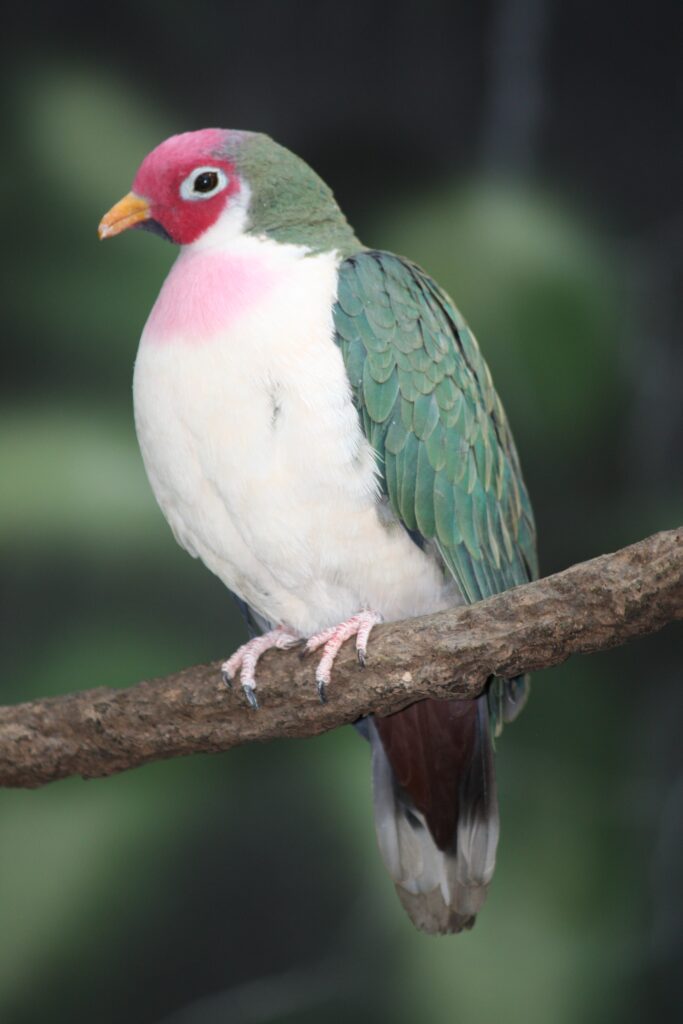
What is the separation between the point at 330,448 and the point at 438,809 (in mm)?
799

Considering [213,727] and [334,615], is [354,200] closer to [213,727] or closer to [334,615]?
[334,615]

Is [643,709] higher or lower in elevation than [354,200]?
lower

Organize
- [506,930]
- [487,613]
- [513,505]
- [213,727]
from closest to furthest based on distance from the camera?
[487,613] → [213,727] → [513,505] → [506,930]

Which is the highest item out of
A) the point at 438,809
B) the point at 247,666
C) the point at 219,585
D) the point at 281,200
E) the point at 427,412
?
the point at 281,200

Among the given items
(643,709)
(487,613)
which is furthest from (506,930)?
(487,613)

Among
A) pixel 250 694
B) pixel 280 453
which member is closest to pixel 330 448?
pixel 280 453

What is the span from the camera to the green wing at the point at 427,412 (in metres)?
2.06

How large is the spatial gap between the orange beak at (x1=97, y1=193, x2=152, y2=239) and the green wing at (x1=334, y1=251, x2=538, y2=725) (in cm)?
45

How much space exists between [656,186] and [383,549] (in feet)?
5.48

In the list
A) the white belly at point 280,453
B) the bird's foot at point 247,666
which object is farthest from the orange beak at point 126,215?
the bird's foot at point 247,666

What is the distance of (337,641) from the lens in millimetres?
1977

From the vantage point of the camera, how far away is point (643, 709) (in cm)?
314

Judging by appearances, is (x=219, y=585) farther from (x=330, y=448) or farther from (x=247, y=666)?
(x=330, y=448)

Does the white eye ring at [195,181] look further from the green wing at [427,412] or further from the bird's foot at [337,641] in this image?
the bird's foot at [337,641]
